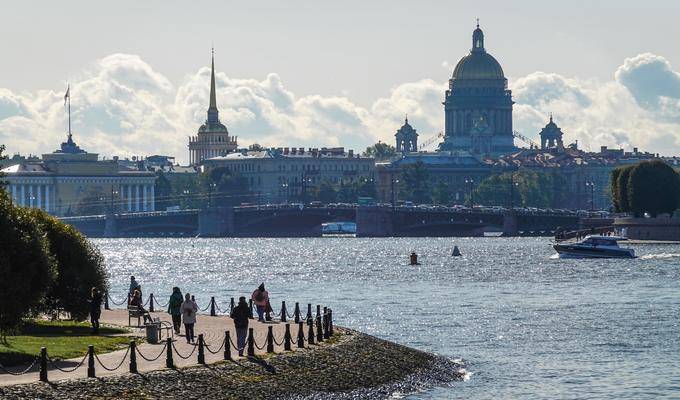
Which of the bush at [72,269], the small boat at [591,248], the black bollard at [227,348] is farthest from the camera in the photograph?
the small boat at [591,248]

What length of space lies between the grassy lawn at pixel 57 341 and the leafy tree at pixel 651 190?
118 m

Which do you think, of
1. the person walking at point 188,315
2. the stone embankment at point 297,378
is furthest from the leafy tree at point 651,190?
the person walking at point 188,315

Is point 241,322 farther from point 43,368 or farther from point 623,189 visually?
point 623,189

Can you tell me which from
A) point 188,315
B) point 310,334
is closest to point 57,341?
point 188,315

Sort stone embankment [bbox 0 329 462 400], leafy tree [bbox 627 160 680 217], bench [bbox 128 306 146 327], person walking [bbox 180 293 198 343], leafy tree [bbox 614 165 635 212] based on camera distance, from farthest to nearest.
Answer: leafy tree [bbox 614 165 635 212]
leafy tree [bbox 627 160 680 217]
bench [bbox 128 306 146 327]
person walking [bbox 180 293 198 343]
stone embankment [bbox 0 329 462 400]

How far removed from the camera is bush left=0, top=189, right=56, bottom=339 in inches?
1925

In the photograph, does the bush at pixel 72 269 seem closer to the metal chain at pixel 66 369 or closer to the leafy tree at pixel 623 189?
the metal chain at pixel 66 369

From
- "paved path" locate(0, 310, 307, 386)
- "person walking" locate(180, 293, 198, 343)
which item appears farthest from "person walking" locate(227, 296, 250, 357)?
"person walking" locate(180, 293, 198, 343)

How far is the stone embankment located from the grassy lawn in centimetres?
349

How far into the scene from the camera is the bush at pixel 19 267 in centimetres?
4891

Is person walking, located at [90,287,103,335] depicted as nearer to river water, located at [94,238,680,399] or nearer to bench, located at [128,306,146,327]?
bench, located at [128,306,146,327]

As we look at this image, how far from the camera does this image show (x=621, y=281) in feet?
355

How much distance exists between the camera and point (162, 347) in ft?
173

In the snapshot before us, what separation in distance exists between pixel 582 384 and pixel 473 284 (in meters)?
52.0
